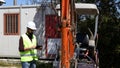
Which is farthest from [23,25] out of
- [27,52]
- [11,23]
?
[27,52]

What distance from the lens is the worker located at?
11281 millimetres

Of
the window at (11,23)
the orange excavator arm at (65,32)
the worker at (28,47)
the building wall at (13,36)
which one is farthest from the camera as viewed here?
the window at (11,23)

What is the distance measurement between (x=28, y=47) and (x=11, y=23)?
13572mm

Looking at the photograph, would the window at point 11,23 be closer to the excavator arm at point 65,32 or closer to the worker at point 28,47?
the worker at point 28,47

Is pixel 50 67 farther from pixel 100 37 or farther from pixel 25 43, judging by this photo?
pixel 25 43

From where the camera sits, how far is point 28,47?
11.3 metres

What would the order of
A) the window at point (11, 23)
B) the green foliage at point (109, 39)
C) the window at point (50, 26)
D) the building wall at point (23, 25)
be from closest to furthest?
the green foliage at point (109, 39) < the window at point (50, 26) < the building wall at point (23, 25) < the window at point (11, 23)

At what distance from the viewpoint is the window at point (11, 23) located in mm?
24500

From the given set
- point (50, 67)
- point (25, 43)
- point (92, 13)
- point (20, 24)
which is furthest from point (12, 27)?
point (25, 43)

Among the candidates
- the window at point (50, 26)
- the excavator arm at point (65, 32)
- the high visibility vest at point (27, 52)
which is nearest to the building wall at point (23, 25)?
the window at point (50, 26)

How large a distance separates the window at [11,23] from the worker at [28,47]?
13047mm

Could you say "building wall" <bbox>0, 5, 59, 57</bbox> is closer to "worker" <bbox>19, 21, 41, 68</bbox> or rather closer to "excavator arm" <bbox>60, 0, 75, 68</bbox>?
"worker" <bbox>19, 21, 41, 68</bbox>

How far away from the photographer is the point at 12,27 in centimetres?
2470

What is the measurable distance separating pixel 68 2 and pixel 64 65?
1513mm
